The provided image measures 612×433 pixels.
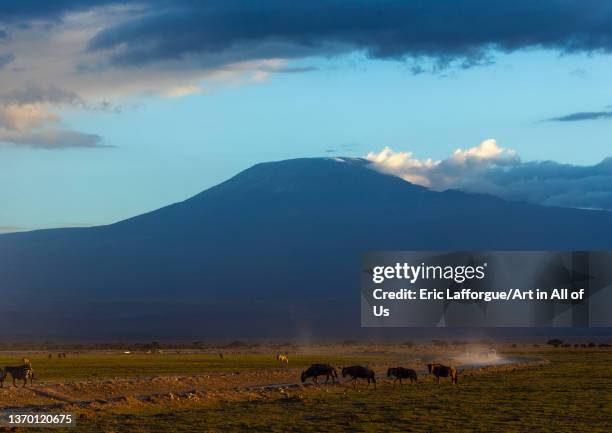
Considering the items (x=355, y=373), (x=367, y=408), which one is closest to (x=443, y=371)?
(x=355, y=373)

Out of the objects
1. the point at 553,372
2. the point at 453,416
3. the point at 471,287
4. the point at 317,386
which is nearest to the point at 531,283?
the point at 471,287

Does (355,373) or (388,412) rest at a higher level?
(355,373)

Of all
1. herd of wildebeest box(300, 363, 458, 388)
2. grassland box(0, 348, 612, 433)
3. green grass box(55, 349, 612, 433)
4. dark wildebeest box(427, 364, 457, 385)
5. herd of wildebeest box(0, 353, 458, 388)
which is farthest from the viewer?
dark wildebeest box(427, 364, 457, 385)

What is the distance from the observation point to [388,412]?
3244 cm

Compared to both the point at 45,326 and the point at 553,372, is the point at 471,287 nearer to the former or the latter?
the point at 45,326

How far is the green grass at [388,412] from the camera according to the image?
28.7 metres

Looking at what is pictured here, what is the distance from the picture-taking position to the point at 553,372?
187 ft

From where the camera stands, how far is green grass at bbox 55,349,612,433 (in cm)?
2870

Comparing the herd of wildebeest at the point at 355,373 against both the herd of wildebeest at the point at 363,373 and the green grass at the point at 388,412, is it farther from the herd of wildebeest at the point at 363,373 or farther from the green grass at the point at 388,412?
the green grass at the point at 388,412

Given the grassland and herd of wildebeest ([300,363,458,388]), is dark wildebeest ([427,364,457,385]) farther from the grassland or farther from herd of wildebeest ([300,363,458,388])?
the grassland

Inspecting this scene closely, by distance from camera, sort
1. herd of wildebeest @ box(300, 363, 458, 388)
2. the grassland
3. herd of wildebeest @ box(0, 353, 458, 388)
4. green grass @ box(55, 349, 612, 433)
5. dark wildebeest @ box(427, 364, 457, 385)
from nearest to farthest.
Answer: green grass @ box(55, 349, 612, 433), the grassland, herd of wildebeest @ box(0, 353, 458, 388), herd of wildebeest @ box(300, 363, 458, 388), dark wildebeest @ box(427, 364, 457, 385)

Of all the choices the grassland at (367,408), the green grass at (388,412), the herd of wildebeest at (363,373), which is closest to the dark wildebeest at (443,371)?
the herd of wildebeest at (363,373)

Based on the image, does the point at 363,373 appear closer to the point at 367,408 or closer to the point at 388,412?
the point at 367,408

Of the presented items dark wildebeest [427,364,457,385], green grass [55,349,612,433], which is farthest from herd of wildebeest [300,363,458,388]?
green grass [55,349,612,433]
